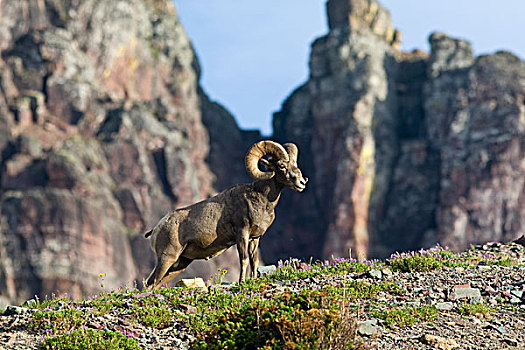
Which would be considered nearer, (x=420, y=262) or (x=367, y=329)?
(x=367, y=329)

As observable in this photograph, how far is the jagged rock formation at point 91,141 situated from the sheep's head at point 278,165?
62622mm

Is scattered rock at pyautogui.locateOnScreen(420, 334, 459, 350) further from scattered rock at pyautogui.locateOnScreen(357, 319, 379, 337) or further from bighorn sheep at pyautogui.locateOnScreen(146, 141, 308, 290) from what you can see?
bighorn sheep at pyautogui.locateOnScreen(146, 141, 308, 290)

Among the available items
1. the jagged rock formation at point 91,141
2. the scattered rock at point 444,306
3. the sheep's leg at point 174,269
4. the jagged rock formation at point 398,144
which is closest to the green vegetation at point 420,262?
the scattered rock at point 444,306

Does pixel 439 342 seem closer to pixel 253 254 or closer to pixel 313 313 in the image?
pixel 313 313

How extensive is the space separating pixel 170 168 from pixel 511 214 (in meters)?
44.8

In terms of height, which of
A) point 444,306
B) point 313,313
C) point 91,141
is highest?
point 91,141

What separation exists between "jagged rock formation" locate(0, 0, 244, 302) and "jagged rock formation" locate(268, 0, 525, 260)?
15203mm

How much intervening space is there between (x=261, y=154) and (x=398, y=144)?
92013 millimetres

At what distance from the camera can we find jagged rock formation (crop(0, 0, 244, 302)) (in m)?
81.0

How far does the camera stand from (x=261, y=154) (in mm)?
18656

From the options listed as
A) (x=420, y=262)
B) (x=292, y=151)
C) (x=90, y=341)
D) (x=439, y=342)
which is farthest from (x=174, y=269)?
(x=439, y=342)

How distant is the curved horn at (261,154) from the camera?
1817cm

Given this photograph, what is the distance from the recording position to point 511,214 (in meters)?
97.4

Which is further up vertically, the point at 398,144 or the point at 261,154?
the point at 398,144
